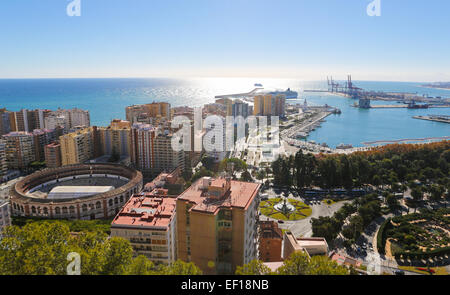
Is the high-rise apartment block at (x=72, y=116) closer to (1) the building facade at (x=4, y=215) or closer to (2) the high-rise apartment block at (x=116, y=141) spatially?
(2) the high-rise apartment block at (x=116, y=141)

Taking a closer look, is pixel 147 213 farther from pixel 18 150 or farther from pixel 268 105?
pixel 268 105

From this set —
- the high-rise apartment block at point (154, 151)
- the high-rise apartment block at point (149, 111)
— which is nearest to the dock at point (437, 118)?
the high-rise apartment block at point (149, 111)

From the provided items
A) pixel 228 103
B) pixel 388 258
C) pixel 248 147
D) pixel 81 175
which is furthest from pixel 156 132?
pixel 228 103

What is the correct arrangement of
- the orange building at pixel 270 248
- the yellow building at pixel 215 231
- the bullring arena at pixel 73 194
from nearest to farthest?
the yellow building at pixel 215 231
the orange building at pixel 270 248
the bullring arena at pixel 73 194

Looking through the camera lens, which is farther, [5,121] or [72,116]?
[72,116]

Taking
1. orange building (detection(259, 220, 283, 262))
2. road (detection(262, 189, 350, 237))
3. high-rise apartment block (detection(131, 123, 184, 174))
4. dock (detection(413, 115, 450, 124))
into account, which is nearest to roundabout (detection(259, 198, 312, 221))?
road (detection(262, 189, 350, 237))

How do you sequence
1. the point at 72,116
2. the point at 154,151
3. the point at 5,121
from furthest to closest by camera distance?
the point at 72,116
the point at 5,121
the point at 154,151

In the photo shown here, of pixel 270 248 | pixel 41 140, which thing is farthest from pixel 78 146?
pixel 270 248
